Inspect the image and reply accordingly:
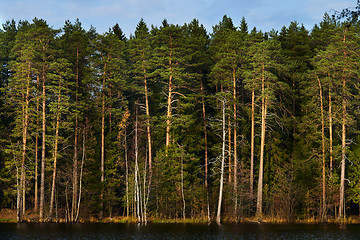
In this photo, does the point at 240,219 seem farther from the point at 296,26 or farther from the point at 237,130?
the point at 296,26

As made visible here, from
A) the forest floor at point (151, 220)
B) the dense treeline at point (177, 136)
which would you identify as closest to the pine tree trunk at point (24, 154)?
the dense treeline at point (177, 136)

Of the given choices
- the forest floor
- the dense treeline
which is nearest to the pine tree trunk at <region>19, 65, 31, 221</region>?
the dense treeline

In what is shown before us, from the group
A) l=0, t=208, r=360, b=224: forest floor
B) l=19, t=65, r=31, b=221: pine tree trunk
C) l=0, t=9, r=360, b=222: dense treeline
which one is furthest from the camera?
l=0, t=9, r=360, b=222: dense treeline

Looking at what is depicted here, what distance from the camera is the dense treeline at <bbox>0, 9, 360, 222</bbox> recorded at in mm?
41938

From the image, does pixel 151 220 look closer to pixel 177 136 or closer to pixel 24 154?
pixel 177 136

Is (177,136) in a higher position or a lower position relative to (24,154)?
higher

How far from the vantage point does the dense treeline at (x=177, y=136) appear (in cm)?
4194

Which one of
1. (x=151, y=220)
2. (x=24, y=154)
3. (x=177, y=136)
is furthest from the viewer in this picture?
(x=177, y=136)

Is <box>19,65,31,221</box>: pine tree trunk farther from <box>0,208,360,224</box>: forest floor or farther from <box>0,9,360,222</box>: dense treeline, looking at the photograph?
<box>0,208,360,224</box>: forest floor

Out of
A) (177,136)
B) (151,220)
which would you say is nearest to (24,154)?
(151,220)

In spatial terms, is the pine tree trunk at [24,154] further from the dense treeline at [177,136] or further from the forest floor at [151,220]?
the forest floor at [151,220]

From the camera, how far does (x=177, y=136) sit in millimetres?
44875

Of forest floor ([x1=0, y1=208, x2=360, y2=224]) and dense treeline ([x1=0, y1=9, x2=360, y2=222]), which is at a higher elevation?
dense treeline ([x1=0, y1=9, x2=360, y2=222])

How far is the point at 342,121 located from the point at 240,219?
14379 mm
